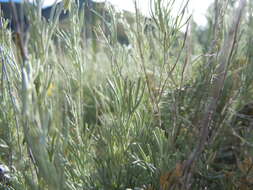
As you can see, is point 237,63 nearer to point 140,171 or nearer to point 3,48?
point 140,171

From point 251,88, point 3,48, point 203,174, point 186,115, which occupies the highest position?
point 3,48

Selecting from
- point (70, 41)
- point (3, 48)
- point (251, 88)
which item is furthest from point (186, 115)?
point (3, 48)

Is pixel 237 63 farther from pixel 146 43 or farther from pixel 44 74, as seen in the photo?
pixel 44 74

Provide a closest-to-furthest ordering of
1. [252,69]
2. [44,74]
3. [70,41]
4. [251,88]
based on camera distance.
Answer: [44,74] < [70,41] < [252,69] < [251,88]

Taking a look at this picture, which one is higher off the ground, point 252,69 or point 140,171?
point 252,69

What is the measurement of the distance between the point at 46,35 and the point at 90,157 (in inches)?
19.1

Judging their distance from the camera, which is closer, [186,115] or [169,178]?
[169,178]

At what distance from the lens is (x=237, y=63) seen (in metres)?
1.50

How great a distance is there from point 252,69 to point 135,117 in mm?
477

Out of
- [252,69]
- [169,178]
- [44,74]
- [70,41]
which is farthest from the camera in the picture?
[252,69]

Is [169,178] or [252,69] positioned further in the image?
[252,69]

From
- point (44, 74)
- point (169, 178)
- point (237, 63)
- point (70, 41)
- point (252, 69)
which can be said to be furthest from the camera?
point (237, 63)

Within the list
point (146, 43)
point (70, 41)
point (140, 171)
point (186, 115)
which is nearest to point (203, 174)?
point (140, 171)

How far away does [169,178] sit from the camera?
82cm
